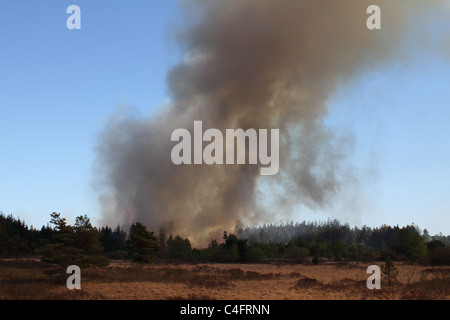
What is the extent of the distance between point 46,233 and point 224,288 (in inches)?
4019

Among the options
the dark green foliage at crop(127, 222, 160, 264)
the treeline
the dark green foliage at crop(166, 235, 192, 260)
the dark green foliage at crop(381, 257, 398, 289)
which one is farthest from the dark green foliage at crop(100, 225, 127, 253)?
the dark green foliage at crop(381, 257, 398, 289)

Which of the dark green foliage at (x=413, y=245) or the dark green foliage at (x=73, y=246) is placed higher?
the dark green foliage at (x=73, y=246)

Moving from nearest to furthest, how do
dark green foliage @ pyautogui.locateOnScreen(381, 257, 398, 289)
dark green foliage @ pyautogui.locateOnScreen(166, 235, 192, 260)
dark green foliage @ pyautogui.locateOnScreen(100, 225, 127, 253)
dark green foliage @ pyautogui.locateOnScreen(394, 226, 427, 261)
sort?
dark green foliage @ pyautogui.locateOnScreen(381, 257, 398, 289) < dark green foliage @ pyautogui.locateOnScreen(394, 226, 427, 261) < dark green foliage @ pyautogui.locateOnScreen(166, 235, 192, 260) < dark green foliage @ pyautogui.locateOnScreen(100, 225, 127, 253)

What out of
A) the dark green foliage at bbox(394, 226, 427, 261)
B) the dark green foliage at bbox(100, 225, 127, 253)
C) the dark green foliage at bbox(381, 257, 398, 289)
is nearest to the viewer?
the dark green foliage at bbox(381, 257, 398, 289)

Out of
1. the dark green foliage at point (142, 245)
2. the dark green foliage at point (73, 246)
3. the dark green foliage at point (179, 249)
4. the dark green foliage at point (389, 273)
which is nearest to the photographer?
the dark green foliage at point (389, 273)

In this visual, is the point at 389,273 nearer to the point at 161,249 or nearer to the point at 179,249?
the point at 161,249

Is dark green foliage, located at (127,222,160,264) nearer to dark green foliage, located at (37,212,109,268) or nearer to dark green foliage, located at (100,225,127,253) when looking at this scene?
dark green foliage, located at (37,212,109,268)

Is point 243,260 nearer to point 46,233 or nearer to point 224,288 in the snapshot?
point 224,288

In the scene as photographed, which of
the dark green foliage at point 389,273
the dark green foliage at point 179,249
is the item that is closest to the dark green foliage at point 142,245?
the dark green foliage at point 389,273

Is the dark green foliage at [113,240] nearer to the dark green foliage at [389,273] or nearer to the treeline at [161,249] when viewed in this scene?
the treeline at [161,249]

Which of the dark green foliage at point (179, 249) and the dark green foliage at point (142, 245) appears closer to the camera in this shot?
the dark green foliage at point (142, 245)
